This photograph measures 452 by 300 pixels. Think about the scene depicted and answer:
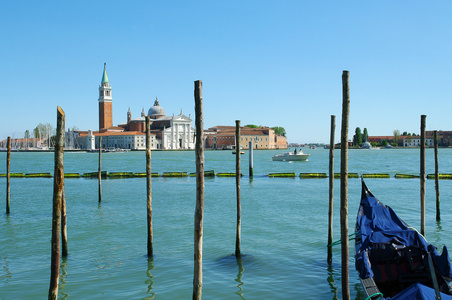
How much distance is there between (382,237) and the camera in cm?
488

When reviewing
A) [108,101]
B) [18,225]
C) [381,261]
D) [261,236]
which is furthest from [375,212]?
[108,101]

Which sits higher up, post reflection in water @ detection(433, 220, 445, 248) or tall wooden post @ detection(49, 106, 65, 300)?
tall wooden post @ detection(49, 106, 65, 300)

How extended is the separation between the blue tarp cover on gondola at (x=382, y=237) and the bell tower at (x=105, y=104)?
3435 inches

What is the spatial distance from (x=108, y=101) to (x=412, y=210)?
8405cm

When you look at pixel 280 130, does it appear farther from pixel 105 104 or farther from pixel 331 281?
pixel 331 281

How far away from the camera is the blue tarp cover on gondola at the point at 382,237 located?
416 centimetres

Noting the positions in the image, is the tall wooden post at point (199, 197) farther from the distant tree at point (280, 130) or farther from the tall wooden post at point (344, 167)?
the distant tree at point (280, 130)

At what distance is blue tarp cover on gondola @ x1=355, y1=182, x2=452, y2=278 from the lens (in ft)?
13.6

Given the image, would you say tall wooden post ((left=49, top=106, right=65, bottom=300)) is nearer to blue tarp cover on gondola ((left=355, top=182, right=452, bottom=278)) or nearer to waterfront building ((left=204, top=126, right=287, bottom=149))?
blue tarp cover on gondola ((left=355, top=182, right=452, bottom=278))

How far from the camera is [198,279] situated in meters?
3.82

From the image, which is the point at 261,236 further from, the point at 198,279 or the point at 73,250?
the point at 198,279

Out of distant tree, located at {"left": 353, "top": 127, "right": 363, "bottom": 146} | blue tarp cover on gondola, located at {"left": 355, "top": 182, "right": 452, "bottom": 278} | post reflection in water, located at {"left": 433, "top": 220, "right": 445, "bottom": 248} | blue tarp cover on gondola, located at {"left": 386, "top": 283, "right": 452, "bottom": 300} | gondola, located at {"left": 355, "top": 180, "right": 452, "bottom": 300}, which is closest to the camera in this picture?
blue tarp cover on gondola, located at {"left": 386, "top": 283, "right": 452, "bottom": 300}

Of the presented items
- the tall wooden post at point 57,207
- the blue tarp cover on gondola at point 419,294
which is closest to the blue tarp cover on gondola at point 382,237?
the blue tarp cover on gondola at point 419,294

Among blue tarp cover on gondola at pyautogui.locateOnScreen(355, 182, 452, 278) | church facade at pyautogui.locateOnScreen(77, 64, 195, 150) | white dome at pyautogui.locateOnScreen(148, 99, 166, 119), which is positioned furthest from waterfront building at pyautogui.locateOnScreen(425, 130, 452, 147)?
blue tarp cover on gondola at pyautogui.locateOnScreen(355, 182, 452, 278)
